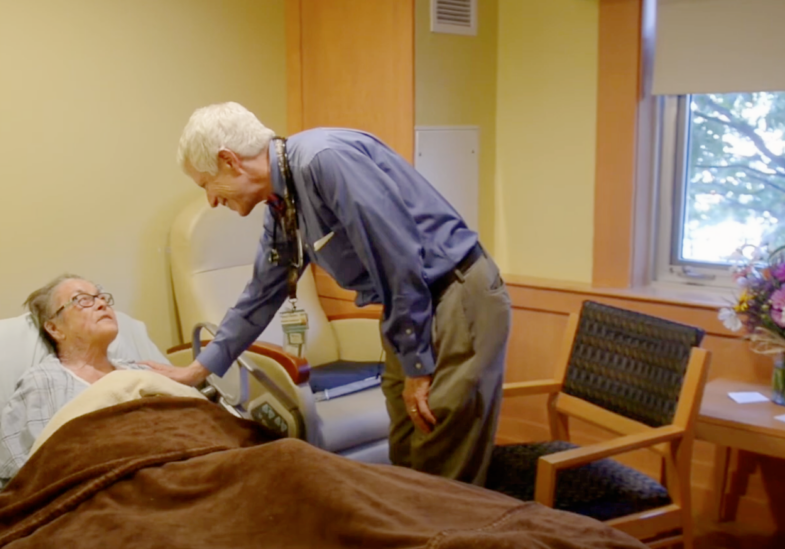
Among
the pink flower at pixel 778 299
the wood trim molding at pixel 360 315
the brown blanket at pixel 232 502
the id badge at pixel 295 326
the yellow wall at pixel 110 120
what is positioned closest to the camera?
the brown blanket at pixel 232 502

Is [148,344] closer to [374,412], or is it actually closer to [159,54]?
[374,412]

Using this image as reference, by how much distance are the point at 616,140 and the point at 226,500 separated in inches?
80.6

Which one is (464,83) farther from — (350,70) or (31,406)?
(31,406)

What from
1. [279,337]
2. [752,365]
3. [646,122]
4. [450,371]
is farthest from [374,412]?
[646,122]

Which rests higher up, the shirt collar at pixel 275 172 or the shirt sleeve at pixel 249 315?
the shirt collar at pixel 275 172

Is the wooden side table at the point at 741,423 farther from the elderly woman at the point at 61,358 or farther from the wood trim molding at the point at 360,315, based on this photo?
the elderly woman at the point at 61,358

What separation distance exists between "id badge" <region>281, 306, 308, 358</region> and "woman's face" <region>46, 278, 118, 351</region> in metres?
0.50

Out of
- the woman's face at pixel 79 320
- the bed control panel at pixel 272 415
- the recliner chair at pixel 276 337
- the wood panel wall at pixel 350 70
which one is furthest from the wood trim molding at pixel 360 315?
the woman's face at pixel 79 320

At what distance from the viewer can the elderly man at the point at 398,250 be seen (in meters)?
1.83

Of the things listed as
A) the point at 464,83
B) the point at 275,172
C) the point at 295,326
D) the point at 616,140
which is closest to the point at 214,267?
the point at 295,326

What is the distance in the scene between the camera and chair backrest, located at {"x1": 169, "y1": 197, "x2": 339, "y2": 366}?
3.21 meters

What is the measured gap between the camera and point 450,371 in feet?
6.44

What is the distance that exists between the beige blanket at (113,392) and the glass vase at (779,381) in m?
1.66

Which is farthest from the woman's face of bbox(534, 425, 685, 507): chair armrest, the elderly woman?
bbox(534, 425, 685, 507): chair armrest
